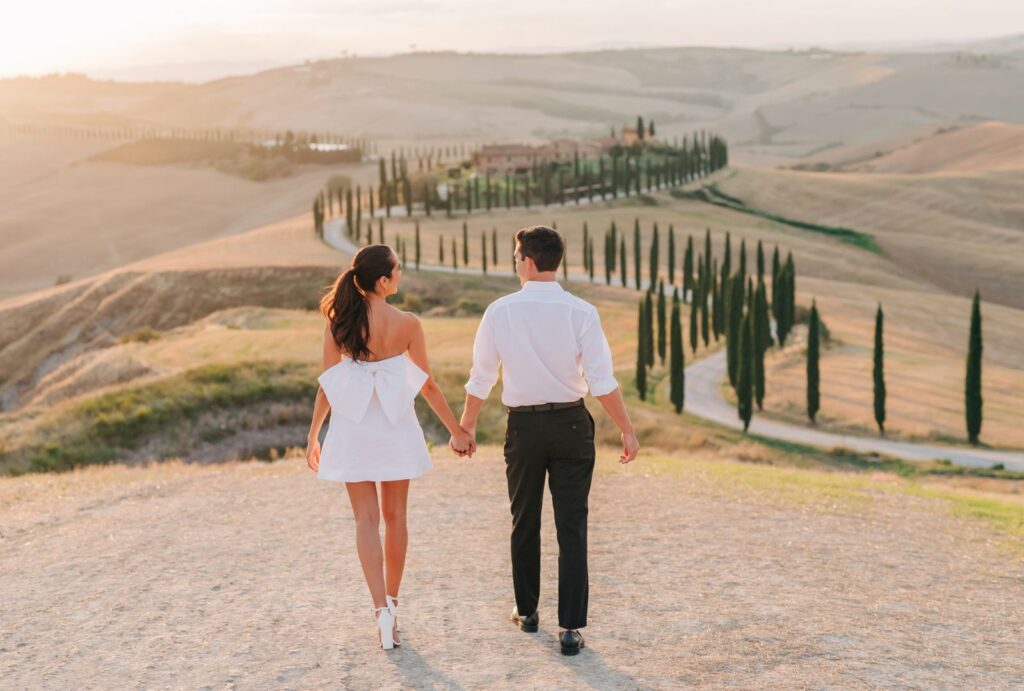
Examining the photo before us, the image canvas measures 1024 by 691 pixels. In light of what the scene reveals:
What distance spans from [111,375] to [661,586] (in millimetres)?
48910

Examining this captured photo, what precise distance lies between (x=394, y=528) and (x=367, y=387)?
4.72 ft

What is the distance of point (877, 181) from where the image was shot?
18138 centimetres

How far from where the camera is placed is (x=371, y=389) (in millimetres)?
10289

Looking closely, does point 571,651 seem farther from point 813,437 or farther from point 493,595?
point 813,437

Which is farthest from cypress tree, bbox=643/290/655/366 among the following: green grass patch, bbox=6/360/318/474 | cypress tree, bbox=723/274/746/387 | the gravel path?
the gravel path

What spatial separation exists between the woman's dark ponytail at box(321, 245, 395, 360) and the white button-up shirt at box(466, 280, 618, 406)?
1043 mm

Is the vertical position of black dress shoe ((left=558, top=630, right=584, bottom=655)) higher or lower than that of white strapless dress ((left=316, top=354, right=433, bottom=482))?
lower

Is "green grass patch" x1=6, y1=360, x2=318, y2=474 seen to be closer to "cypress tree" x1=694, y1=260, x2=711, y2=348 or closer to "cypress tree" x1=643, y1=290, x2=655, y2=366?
"cypress tree" x1=643, y1=290, x2=655, y2=366

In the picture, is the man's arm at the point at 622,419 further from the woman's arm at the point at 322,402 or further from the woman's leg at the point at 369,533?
the woman's arm at the point at 322,402

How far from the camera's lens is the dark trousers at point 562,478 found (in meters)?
10.3

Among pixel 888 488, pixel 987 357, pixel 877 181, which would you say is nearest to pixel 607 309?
pixel 987 357

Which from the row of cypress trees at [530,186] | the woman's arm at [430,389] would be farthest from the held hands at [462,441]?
the row of cypress trees at [530,186]

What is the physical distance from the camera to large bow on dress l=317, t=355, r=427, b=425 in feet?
33.8

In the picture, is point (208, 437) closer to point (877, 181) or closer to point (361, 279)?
point (361, 279)
